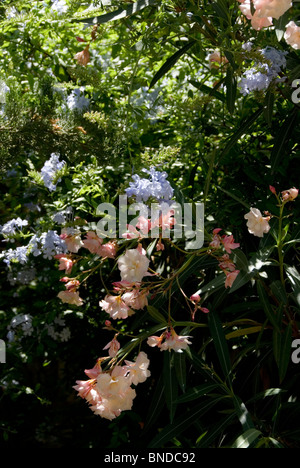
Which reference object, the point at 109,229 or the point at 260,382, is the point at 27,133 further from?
the point at 260,382

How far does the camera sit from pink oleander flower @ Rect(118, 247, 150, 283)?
1374mm

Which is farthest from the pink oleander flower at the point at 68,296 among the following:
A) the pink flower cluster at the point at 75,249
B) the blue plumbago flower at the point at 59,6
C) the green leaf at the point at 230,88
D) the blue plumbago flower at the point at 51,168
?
the blue plumbago flower at the point at 59,6

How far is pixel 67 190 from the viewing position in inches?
82.2

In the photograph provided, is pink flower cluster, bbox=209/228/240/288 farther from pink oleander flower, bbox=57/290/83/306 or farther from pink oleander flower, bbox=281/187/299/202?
pink oleander flower, bbox=57/290/83/306

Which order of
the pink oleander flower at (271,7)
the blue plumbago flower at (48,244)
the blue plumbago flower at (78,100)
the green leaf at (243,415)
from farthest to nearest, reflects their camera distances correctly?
the blue plumbago flower at (78,100), the blue plumbago flower at (48,244), the green leaf at (243,415), the pink oleander flower at (271,7)

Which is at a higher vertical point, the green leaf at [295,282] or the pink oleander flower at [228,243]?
the pink oleander flower at [228,243]

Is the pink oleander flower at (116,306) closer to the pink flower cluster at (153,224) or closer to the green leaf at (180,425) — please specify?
the pink flower cluster at (153,224)

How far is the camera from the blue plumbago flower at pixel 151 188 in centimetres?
163

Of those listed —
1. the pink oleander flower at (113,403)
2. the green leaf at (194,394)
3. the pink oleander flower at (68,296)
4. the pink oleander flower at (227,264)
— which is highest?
the pink oleander flower at (227,264)

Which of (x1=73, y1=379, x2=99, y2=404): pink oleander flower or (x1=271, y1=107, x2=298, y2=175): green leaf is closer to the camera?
(x1=73, y1=379, x2=99, y2=404): pink oleander flower

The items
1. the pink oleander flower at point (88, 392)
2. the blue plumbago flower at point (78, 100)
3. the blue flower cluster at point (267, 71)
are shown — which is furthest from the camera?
the blue plumbago flower at point (78, 100)

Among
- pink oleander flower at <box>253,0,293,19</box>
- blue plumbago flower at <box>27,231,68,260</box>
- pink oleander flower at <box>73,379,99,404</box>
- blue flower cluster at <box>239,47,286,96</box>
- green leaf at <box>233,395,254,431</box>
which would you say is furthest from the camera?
blue plumbago flower at <box>27,231,68,260</box>

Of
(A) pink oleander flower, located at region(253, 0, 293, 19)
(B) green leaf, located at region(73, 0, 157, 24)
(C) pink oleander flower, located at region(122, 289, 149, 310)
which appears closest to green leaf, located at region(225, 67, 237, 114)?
(B) green leaf, located at region(73, 0, 157, 24)
